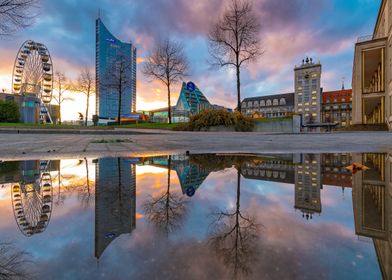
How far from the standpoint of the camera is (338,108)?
96750 mm

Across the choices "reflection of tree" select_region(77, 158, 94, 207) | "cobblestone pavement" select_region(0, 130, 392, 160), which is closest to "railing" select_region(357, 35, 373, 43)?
"cobblestone pavement" select_region(0, 130, 392, 160)

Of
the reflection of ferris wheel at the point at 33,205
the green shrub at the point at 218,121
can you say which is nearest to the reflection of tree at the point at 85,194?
the reflection of ferris wheel at the point at 33,205

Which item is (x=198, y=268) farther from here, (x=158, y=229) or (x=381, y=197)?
(x=381, y=197)

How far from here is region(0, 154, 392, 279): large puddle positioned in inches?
37.2

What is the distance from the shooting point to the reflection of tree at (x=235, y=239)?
100cm

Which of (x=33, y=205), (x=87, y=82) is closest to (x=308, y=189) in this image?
(x=33, y=205)

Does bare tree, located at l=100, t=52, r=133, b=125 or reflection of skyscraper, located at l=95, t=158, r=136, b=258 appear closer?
reflection of skyscraper, located at l=95, t=158, r=136, b=258

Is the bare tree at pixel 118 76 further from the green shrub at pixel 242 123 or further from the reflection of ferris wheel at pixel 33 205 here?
the reflection of ferris wheel at pixel 33 205

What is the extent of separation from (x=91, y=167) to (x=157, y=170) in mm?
1013

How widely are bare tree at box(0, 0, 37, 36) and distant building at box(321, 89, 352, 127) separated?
106m

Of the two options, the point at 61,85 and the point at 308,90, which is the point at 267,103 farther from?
the point at 61,85

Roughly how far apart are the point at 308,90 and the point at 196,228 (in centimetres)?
10254

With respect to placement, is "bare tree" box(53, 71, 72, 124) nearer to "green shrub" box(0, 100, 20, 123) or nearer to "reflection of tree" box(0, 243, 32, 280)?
"green shrub" box(0, 100, 20, 123)

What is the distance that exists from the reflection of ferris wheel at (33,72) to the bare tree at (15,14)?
125ft
